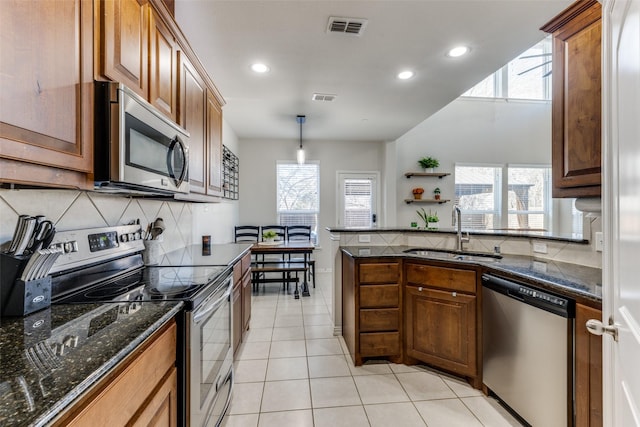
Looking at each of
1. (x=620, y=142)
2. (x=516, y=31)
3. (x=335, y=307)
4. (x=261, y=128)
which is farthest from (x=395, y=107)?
(x=620, y=142)

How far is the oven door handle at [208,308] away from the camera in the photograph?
1.25 metres

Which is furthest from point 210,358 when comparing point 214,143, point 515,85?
point 515,85

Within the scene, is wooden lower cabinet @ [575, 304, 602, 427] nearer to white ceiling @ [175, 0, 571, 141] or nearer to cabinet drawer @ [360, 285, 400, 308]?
cabinet drawer @ [360, 285, 400, 308]

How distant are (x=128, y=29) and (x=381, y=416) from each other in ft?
7.99

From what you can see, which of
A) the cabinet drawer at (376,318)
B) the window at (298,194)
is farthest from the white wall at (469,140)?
the cabinet drawer at (376,318)

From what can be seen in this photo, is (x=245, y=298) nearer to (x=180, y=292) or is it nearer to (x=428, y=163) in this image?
(x=180, y=292)

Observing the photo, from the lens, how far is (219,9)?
1.93m

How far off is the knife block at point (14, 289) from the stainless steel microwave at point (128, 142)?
0.35 metres

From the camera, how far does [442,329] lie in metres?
2.15

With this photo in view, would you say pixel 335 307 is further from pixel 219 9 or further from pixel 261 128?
pixel 261 128

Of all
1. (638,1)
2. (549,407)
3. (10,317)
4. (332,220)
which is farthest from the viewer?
(332,220)

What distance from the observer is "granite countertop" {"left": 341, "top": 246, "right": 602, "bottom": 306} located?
1.38 meters

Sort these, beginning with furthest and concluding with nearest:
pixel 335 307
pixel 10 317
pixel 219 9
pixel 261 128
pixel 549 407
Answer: pixel 261 128 < pixel 335 307 < pixel 219 9 < pixel 549 407 < pixel 10 317

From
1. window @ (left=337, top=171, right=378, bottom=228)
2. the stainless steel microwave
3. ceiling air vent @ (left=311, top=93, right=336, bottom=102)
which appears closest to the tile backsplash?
the stainless steel microwave
